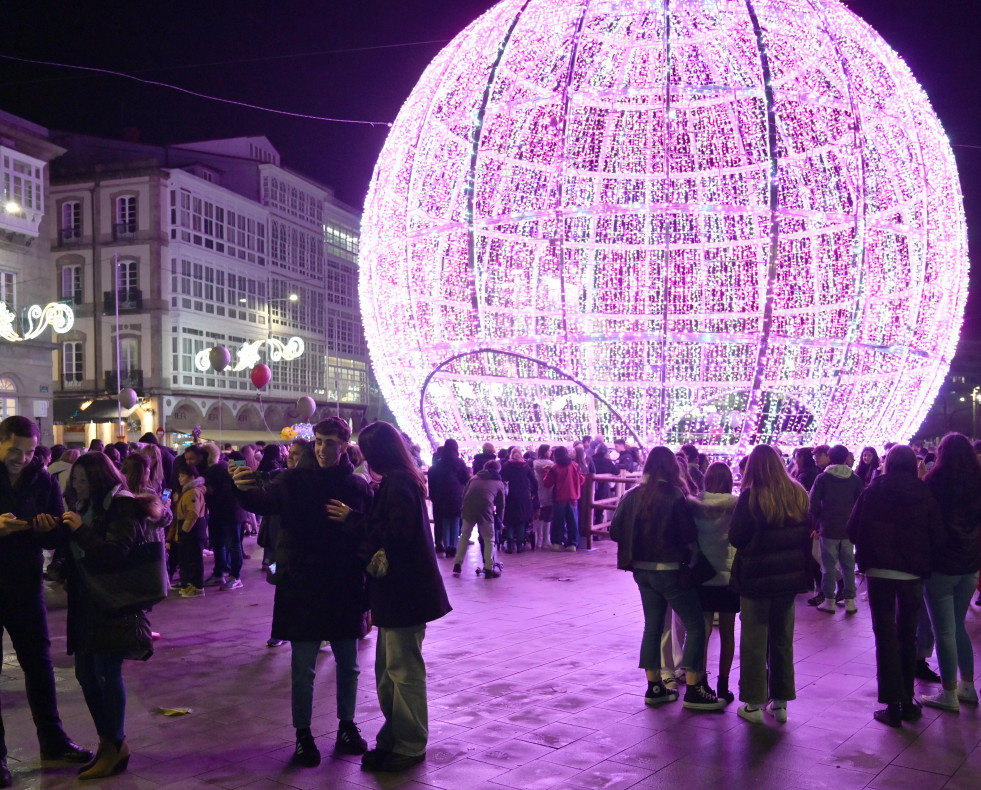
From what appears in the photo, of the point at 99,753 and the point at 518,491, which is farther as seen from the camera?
the point at 518,491

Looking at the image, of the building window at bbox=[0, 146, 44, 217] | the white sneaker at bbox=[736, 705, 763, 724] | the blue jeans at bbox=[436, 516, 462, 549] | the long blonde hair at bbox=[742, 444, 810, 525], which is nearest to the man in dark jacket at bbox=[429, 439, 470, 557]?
the blue jeans at bbox=[436, 516, 462, 549]

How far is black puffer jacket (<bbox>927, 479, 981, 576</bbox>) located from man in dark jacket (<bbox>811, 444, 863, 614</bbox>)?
9.36 ft

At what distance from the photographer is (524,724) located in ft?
16.8

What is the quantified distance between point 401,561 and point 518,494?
25.5ft

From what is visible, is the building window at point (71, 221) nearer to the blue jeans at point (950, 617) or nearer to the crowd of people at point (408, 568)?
the crowd of people at point (408, 568)

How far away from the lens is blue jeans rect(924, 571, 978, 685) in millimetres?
5375

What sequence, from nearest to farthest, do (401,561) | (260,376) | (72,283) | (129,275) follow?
(401,561), (260,376), (129,275), (72,283)

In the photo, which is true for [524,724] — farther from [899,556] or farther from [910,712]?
[899,556]

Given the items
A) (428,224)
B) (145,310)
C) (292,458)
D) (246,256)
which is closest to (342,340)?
(246,256)

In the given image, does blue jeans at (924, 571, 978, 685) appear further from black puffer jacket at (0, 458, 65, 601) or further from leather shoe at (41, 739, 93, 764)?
black puffer jacket at (0, 458, 65, 601)

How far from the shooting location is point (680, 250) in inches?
426

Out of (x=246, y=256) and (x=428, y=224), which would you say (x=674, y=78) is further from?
(x=246, y=256)

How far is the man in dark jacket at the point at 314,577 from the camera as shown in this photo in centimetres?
456

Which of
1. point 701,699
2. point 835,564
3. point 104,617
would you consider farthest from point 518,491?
point 104,617
